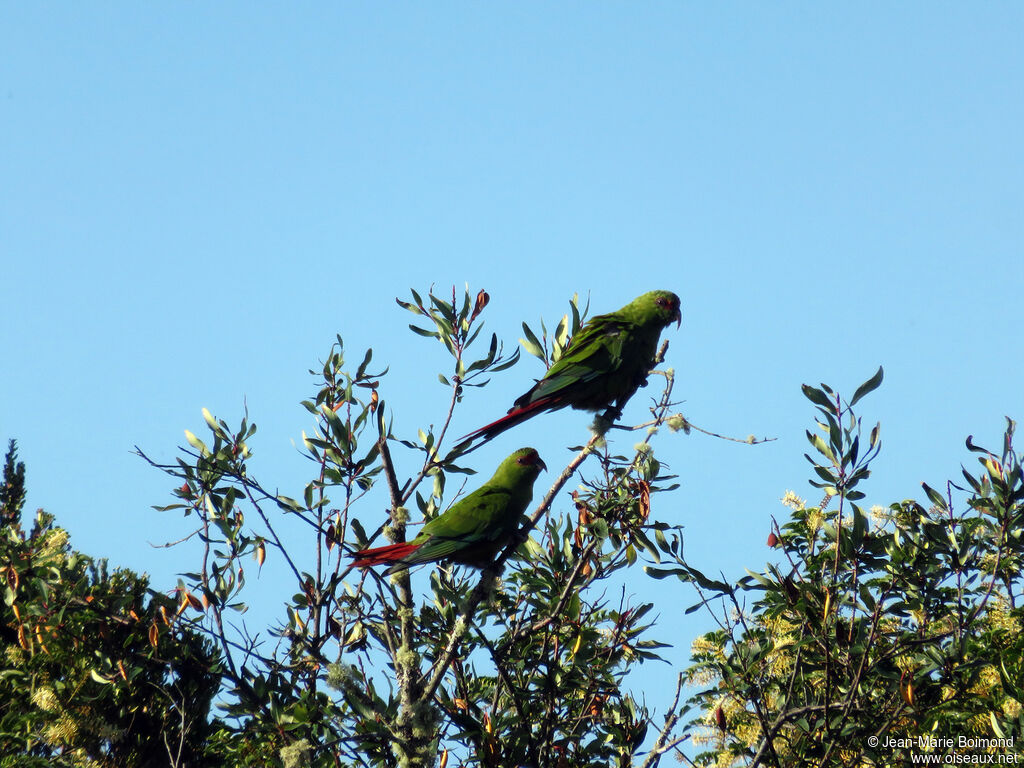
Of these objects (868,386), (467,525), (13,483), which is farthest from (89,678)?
(13,483)

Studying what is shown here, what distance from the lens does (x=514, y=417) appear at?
5844mm

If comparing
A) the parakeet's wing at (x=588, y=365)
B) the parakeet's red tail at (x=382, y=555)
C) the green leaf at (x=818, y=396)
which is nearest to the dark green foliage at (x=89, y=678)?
the parakeet's red tail at (x=382, y=555)

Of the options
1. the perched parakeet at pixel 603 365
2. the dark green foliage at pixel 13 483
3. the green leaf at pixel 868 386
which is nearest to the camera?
the green leaf at pixel 868 386

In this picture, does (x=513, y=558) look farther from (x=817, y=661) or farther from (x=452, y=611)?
(x=817, y=661)

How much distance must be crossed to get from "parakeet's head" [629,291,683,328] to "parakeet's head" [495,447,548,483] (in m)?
1.30

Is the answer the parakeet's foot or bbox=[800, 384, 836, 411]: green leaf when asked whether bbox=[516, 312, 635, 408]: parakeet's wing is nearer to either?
the parakeet's foot

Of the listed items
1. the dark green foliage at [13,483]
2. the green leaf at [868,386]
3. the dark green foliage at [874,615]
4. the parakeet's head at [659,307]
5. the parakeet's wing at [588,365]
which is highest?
the dark green foliage at [13,483]

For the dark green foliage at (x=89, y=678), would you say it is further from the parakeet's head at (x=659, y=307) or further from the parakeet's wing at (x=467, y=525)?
the parakeet's head at (x=659, y=307)

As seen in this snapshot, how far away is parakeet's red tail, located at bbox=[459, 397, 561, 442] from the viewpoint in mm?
5613

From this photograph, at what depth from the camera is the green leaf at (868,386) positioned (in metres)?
4.38

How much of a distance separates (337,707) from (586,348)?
2.69 meters

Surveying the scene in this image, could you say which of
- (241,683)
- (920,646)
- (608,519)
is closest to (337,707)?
(241,683)

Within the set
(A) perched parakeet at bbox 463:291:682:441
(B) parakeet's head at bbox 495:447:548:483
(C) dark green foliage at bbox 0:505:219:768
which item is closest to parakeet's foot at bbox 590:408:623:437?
(A) perched parakeet at bbox 463:291:682:441

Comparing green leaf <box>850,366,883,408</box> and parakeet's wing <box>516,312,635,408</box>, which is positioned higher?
parakeet's wing <box>516,312,635,408</box>
